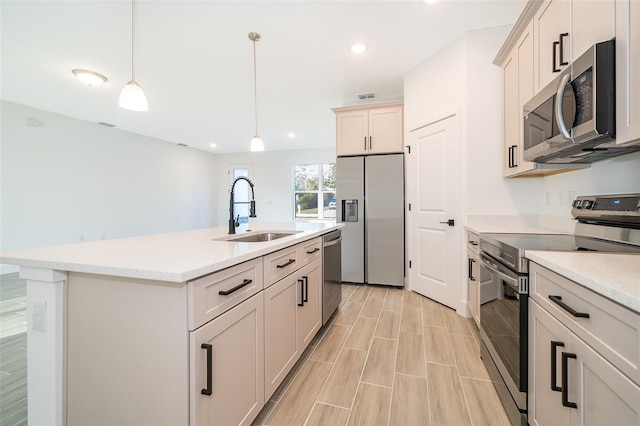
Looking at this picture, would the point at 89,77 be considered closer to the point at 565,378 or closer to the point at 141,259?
the point at 141,259

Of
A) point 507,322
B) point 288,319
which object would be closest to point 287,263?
point 288,319

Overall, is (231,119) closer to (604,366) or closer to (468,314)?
(468,314)

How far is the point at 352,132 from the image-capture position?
395 cm

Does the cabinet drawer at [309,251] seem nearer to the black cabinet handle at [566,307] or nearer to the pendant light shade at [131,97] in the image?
the black cabinet handle at [566,307]

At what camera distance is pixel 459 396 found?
157 cm

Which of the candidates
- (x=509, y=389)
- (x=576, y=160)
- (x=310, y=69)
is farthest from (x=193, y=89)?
(x=509, y=389)

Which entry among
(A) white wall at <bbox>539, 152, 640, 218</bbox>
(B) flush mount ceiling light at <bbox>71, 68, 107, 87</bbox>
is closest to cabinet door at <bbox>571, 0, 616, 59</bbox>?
(A) white wall at <bbox>539, 152, 640, 218</bbox>

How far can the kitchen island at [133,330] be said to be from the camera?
3.06ft

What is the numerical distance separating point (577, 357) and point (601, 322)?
201 millimetres

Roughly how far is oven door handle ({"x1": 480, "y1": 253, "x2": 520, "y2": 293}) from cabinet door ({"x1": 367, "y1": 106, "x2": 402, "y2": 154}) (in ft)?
7.45

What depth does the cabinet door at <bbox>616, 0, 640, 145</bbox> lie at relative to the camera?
103 centimetres

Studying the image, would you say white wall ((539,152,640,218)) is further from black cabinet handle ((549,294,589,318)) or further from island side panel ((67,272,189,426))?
island side panel ((67,272,189,426))

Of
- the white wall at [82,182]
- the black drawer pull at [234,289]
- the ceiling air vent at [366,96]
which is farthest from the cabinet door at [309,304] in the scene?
the white wall at [82,182]

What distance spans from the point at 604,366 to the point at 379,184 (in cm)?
306
